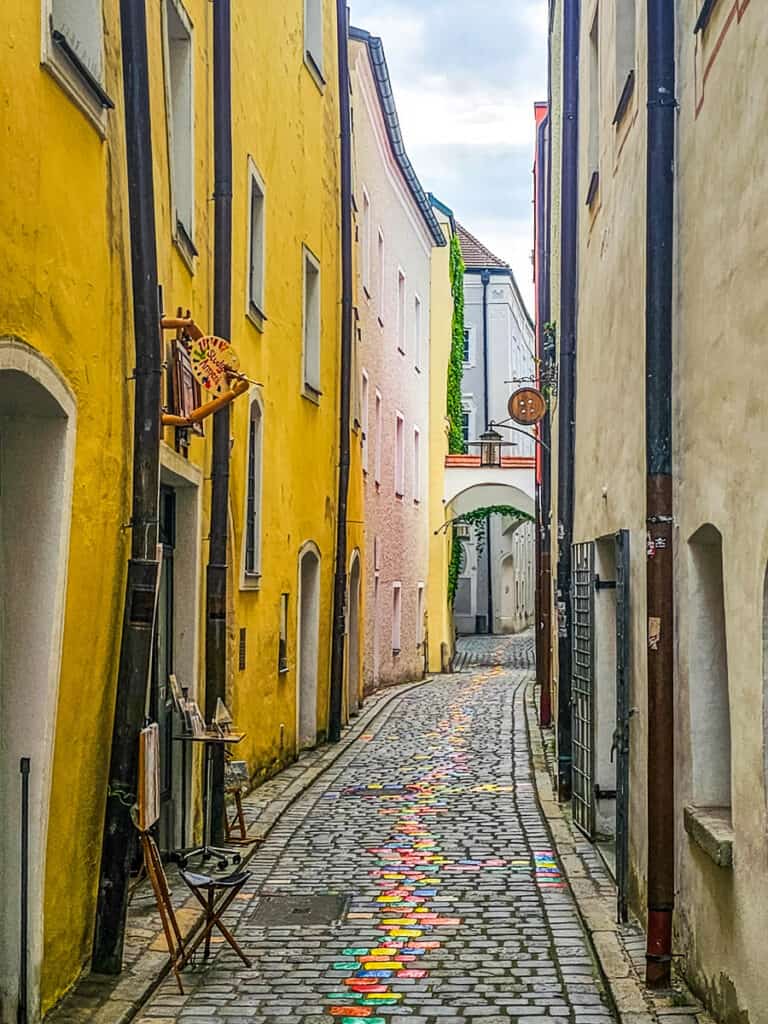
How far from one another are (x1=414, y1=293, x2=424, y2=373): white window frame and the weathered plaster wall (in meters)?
0.09

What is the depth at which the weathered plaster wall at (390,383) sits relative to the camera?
23.6 meters

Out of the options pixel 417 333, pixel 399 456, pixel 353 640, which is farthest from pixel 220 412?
pixel 417 333

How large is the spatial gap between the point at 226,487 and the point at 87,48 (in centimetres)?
460

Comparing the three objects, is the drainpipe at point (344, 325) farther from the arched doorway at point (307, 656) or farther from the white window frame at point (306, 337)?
the white window frame at point (306, 337)

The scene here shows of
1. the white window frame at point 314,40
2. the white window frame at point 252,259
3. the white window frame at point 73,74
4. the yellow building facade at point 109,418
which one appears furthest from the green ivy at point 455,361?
the white window frame at point 73,74

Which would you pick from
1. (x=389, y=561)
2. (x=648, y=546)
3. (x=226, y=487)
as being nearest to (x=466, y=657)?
(x=389, y=561)

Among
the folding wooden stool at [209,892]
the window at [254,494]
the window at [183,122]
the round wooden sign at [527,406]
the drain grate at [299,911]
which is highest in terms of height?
the window at [183,122]

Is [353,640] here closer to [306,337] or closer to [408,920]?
[306,337]

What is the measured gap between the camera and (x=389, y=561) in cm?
2684

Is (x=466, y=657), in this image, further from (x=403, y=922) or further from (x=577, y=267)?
(x=403, y=922)

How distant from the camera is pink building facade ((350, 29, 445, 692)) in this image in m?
23.0

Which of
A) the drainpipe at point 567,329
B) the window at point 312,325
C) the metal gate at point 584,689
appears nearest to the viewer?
the metal gate at point 584,689

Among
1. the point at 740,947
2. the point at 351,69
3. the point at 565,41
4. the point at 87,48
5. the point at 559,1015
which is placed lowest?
the point at 559,1015

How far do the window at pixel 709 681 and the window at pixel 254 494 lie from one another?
702cm
